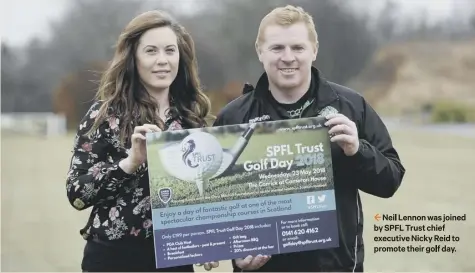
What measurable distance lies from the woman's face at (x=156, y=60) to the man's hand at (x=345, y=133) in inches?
19.6

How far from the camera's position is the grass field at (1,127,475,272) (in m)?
2.26

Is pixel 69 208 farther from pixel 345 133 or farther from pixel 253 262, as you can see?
pixel 345 133

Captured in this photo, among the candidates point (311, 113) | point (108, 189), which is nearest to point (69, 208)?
point (108, 189)

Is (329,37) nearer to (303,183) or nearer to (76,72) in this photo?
(303,183)

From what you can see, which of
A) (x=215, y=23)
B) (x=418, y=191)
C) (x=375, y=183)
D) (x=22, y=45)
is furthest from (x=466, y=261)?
(x=22, y=45)

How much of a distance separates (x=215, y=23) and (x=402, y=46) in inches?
27.6

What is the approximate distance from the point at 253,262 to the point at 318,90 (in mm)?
535

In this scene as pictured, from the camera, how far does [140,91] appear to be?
1879 mm

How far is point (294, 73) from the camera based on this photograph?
182 centimetres

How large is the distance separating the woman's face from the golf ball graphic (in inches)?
7.9

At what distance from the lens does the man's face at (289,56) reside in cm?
182

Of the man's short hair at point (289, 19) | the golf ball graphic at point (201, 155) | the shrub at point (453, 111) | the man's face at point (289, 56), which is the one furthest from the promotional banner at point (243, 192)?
the shrub at point (453, 111)

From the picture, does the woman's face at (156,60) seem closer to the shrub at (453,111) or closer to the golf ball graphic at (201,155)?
the golf ball graphic at (201,155)

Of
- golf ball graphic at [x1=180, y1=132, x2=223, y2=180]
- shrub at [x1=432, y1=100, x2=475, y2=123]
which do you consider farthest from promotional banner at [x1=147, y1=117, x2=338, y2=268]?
shrub at [x1=432, y1=100, x2=475, y2=123]
